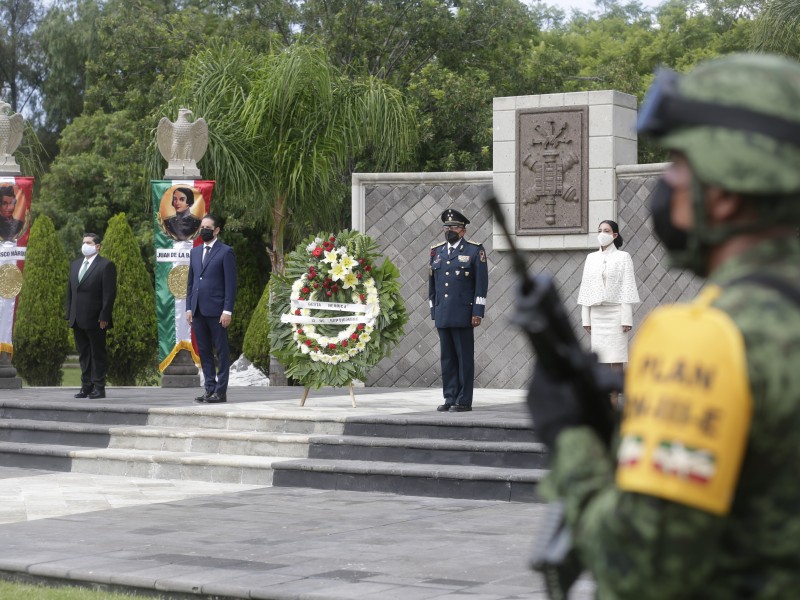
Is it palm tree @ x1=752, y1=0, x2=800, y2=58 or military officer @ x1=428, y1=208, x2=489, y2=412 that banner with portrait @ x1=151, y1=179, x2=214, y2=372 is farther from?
palm tree @ x1=752, y1=0, x2=800, y2=58

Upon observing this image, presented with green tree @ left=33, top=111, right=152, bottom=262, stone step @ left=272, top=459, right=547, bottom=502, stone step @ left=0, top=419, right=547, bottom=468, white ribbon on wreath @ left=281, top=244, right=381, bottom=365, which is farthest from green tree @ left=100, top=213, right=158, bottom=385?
stone step @ left=272, top=459, right=547, bottom=502

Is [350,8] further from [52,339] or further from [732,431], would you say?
[732,431]

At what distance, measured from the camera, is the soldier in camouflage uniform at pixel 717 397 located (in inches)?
64.6

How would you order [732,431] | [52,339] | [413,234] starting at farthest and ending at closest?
[52,339], [413,234], [732,431]

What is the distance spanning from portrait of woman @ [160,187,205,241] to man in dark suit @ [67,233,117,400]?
4.99ft

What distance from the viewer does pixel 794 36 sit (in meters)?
16.9

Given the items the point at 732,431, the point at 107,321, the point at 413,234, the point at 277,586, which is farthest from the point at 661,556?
the point at 413,234

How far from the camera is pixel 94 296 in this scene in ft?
47.0

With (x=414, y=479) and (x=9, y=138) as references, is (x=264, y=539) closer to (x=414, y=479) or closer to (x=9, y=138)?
(x=414, y=479)

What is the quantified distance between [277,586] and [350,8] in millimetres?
22166

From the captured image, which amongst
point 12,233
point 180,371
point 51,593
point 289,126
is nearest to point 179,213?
point 180,371

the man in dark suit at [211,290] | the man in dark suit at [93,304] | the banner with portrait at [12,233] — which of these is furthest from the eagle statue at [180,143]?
the man in dark suit at [211,290]

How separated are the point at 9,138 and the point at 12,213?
3.86 ft

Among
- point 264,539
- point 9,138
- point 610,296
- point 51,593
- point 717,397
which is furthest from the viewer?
point 9,138
